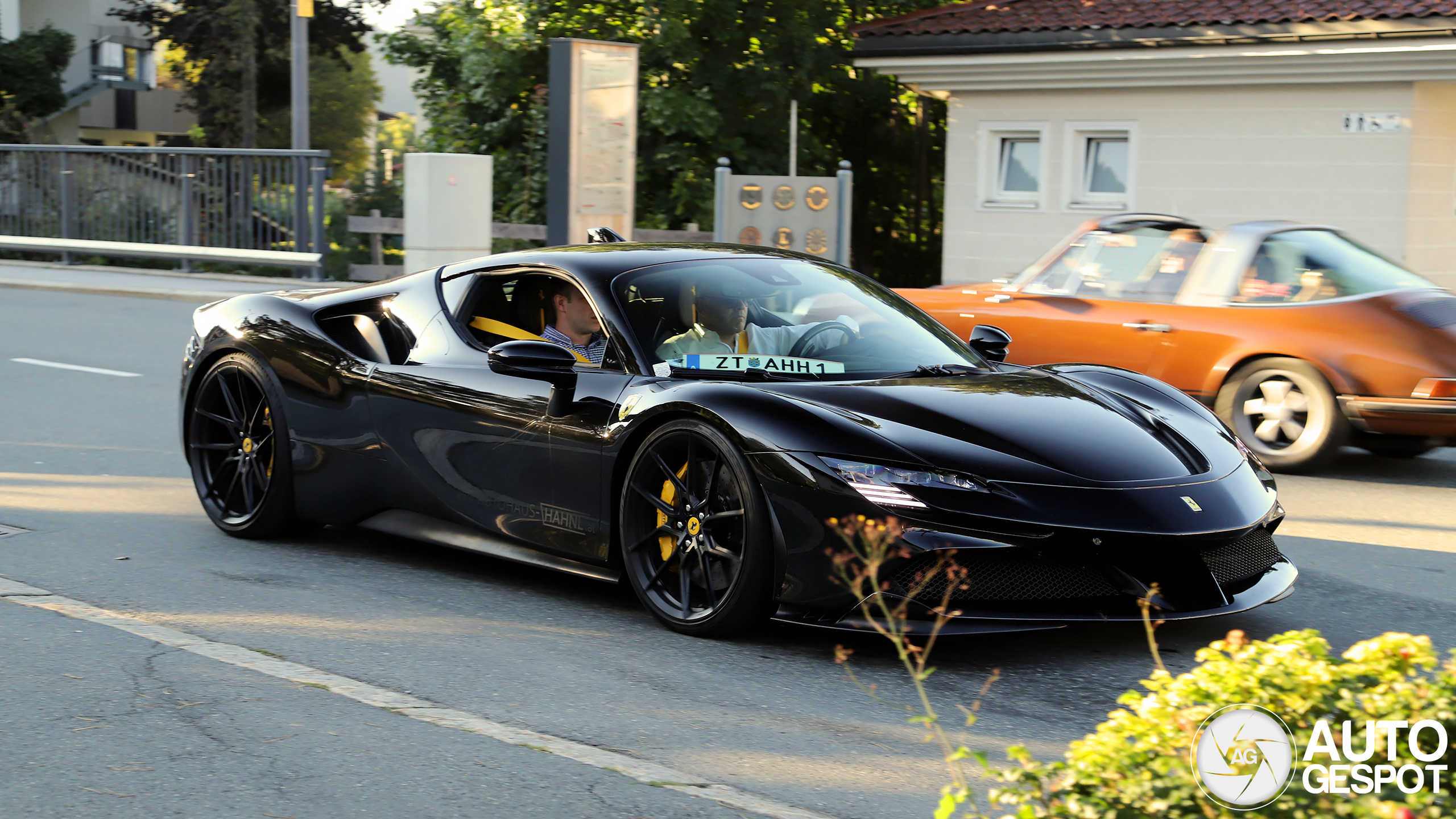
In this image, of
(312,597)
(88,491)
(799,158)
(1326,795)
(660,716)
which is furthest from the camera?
(799,158)

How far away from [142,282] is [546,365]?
17.4 meters

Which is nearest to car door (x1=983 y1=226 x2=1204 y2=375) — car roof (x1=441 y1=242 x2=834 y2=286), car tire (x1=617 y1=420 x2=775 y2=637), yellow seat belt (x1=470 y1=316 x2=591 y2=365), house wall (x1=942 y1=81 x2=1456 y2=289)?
car roof (x1=441 y1=242 x2=834 y2=286)

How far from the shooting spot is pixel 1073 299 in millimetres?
9312

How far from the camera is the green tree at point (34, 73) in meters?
41.0

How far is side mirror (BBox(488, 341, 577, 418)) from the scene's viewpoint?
5.16 meters

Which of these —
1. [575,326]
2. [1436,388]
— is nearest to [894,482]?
[575,326]

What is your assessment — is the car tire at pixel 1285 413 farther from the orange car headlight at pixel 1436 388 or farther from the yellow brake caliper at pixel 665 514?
the yellow brake caliper at pixel 665 514

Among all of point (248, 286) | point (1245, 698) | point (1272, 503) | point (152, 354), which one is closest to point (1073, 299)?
point (1272, 503)

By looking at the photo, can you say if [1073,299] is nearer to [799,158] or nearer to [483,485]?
[483,485]

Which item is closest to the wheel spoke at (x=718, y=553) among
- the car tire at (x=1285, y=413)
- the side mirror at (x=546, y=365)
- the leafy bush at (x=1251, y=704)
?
the side mirror at (x=546, y=365)

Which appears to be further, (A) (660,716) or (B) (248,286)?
(B) (248,286)

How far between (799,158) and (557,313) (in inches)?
724

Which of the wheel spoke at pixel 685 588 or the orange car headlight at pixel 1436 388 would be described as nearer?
the wheel spoke at pixel 685 588

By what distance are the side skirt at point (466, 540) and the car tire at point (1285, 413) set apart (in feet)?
14.3
